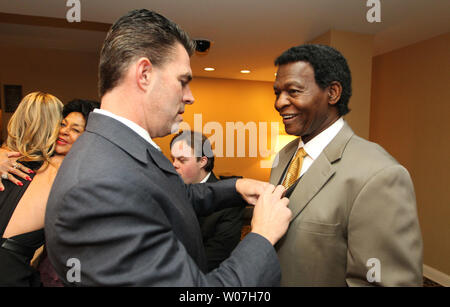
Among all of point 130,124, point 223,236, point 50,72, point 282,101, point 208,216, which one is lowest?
point 223,236

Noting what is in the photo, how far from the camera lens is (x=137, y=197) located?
0.71 meters

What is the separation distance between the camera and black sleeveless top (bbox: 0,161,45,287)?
1.32 metres

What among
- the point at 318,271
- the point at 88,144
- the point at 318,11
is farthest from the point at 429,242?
the point at 88,144

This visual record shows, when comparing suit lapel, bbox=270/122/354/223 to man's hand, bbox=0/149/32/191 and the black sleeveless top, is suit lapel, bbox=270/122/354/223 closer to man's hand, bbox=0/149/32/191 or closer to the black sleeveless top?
the black sleeveless top

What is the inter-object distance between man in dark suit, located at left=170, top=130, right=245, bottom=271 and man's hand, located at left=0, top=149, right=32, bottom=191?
39.6 inches

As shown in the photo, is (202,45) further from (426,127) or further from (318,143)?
(426,127)

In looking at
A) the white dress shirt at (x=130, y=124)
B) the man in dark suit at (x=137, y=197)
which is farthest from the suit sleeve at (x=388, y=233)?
the white dress shirt at (x=130, y=124)

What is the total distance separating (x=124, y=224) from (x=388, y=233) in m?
0.80


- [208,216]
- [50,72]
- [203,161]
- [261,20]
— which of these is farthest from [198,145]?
[50,72]

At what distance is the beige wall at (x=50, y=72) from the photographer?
4805 mm

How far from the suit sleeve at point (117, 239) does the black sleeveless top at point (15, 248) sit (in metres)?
0.85

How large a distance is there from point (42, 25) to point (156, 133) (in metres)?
4.19

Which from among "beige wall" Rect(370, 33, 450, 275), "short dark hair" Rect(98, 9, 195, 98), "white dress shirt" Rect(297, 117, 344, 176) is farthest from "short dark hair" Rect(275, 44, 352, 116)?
"beige wall" Rect(370, 33, 450, 275)

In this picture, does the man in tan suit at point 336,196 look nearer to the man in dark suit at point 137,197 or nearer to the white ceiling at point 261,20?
the man in dark suit at point 137,197
